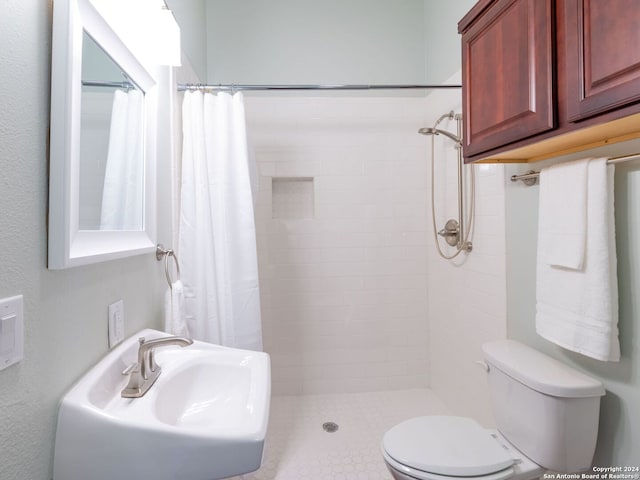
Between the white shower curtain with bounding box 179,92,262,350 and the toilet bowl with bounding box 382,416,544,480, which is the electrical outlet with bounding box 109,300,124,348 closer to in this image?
the white shower curtain with bounding box 179,92,262,350

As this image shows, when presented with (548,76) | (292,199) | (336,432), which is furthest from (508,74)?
(336,432)

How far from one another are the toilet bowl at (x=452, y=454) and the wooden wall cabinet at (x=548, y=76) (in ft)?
3.48

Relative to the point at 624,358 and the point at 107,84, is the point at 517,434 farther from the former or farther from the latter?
the point at 107,84

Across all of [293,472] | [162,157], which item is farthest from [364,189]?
[293,472]

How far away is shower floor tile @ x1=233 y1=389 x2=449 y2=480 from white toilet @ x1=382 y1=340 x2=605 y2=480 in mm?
551

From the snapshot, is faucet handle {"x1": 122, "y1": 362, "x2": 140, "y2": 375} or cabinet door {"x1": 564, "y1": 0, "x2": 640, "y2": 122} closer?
cabinet door {"x1": 564, "y1": 0, "x2": 640, "y2": 122}

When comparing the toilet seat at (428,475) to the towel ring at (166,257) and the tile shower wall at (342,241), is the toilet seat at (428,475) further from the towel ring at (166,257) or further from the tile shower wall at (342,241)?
the tile shower wall at (342,241)

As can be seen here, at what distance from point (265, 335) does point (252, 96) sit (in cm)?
170

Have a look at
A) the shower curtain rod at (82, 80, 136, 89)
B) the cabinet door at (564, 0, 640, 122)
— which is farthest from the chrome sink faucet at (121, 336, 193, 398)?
the cabinet door at (564, 0, 640, 122)

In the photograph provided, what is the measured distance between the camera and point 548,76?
0.97 m

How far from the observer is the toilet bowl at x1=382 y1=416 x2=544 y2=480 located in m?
1.10

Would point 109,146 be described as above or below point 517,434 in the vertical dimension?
above

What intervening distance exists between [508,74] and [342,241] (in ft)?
4.82

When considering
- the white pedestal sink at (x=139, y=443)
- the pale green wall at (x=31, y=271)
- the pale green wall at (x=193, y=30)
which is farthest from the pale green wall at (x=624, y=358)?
the pale green wall at (x=193, y=30)
